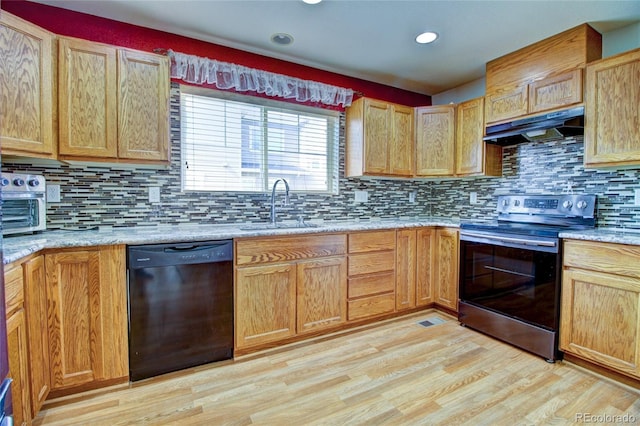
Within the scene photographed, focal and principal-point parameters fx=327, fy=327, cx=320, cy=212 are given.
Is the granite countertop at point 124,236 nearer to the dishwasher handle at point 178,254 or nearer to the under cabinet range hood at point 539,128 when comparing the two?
the dishwasher handle at point 178,254

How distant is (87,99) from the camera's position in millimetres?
1985

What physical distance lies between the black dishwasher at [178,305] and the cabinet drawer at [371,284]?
1015 mm

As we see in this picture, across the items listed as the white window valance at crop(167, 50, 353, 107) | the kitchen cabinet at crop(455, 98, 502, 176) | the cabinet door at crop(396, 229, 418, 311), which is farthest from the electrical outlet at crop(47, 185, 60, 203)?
the kitchen cabinet at crop(455, 98, 502, 176)

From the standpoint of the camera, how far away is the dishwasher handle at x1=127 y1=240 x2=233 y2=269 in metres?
1.90

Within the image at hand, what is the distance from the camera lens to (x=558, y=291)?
86.1 inches

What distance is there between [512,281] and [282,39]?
100 inches

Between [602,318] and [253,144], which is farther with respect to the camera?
[253,144]

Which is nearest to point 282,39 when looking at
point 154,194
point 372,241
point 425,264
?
point 154,194

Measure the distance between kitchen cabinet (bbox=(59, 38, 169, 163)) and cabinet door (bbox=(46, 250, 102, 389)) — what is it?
0.66m

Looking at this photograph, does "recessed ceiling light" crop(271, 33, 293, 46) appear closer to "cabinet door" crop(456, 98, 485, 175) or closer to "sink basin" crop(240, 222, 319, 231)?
"sink basin" crop(240, 222, 319, 231)

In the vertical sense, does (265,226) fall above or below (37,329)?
above

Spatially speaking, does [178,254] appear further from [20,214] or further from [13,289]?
[20,214]

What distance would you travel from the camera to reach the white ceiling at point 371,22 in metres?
2.12

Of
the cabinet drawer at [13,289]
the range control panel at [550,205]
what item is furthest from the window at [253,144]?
the range control panel at [550,205]
